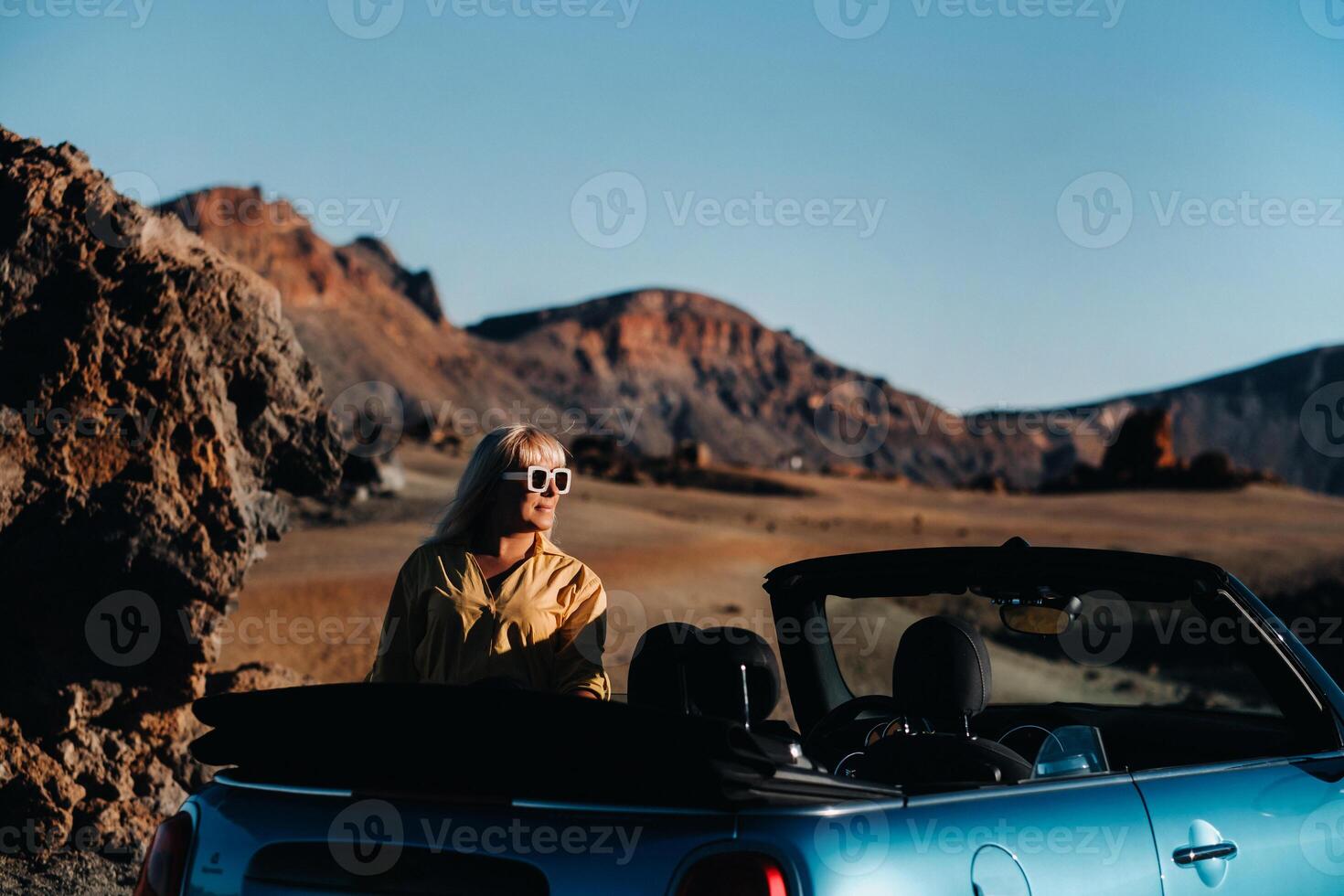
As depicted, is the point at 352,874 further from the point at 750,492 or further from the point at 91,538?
the point at 750,492

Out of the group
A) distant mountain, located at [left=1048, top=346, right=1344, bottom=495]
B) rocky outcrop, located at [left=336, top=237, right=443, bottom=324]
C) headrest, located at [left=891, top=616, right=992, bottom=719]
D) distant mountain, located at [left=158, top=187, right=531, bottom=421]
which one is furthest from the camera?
rocky outcrop, located at [left=336, top=237, right=443, bottom=324]

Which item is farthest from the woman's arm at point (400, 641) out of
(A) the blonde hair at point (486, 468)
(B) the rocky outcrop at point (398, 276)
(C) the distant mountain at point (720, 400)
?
(B) the rocky outcrop at point (398, 276)

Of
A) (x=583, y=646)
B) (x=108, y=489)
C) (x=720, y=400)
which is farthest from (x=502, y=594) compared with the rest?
(x=720, y=400)

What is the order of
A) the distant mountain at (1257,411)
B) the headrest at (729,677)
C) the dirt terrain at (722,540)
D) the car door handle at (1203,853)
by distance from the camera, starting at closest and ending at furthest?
the headrest at (729,677), the car door handle at (1203,853), the dirt terrain at (722,540), the distant mountain at (1257,411)

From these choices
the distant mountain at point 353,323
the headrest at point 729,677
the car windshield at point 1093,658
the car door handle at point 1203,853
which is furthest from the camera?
the distant mountain at point 353,323

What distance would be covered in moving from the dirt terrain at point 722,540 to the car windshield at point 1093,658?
26 cm

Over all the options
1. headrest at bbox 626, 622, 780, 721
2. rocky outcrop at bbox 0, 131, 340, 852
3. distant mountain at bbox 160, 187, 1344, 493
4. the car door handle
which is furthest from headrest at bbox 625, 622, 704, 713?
distant mountain at bbox 160, 187, 1344, 493

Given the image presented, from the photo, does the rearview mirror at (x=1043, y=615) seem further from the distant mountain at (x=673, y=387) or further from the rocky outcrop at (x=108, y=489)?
the distant mountain at (x=673, y=387)

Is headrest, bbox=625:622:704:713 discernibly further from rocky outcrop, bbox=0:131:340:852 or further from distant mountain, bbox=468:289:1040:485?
distant mountain, bbox=468:289:1040:485

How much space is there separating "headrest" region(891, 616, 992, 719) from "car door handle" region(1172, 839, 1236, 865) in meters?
0.61

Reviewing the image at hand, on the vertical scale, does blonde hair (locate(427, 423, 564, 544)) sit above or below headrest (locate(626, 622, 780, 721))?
above

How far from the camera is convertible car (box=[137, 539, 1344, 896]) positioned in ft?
8.41

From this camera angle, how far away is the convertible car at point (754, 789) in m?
2.56

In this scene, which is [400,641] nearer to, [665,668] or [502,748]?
[665,668]
